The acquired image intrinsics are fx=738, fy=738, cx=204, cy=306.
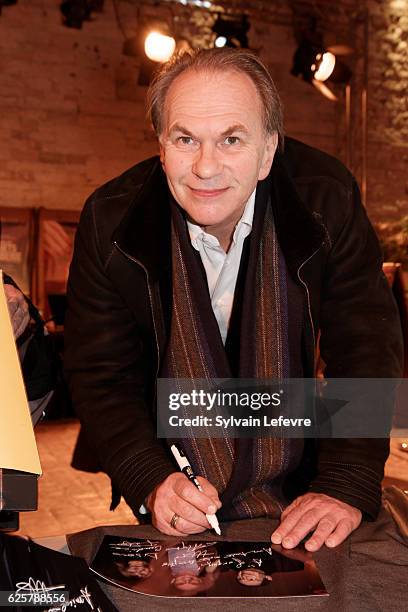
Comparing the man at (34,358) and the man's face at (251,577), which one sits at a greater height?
the man at (34,358)

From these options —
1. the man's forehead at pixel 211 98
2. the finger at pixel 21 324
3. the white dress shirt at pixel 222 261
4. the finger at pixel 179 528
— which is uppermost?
the man's forehead at pixel 211 98

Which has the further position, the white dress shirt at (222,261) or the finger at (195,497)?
the white dress shirt at (222,261)

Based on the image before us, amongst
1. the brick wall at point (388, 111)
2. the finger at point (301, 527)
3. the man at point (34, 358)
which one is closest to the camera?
the finger at point (301, 527)

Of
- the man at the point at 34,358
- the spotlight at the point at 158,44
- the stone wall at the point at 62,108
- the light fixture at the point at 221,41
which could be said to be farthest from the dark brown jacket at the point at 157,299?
the stone wall at the point at 62,108

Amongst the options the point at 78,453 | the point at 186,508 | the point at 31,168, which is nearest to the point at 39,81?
the point at 31,168

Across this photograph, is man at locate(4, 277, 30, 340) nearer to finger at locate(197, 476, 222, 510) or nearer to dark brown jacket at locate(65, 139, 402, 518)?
dark brown jacket at locate(65, 139, 402, 518)

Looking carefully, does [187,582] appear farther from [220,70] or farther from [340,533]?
[220,70]

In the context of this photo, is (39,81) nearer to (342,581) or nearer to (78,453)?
(78,453)

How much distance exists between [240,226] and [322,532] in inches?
26.1

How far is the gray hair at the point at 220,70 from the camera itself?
1.38 metres

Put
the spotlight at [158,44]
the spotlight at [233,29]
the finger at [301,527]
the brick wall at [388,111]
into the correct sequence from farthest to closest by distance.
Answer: the brick wall at [388,111], the spotlight at [233,29], the spotlight at [158,44], the finger at [301,527]

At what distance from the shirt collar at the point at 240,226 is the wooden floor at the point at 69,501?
128 centimetres

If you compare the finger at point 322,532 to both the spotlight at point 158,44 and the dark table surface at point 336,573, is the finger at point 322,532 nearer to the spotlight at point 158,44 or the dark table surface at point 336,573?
the dark table surface at point 336,573

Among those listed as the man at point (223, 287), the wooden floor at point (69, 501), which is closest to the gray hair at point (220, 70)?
the man at point (223, 287)
